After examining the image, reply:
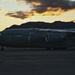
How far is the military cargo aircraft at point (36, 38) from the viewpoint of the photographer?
54562 mm

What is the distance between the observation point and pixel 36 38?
55844 millimetres

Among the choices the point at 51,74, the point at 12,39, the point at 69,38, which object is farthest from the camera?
the point at 69,38

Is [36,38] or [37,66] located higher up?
[36,38]

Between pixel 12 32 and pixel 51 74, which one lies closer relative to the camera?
pixel 51 74

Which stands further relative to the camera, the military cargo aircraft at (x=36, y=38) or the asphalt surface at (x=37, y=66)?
the military cargo aircraft at (x=36, y=38)

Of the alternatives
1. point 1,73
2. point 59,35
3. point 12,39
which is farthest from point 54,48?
point 1,73

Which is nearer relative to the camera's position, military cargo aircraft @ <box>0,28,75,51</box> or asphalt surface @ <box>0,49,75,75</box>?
asphalt surface @ <box>0,49,75,75</box>

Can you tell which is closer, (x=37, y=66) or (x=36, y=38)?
(x=37, y=66)

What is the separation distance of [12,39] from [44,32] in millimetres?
5884

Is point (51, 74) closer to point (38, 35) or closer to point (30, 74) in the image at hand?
point (30, 74)

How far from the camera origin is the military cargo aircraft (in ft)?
179

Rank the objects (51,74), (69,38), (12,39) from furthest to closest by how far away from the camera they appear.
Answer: (69,38), (12,39), (51,74)

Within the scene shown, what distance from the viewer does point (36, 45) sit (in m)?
56.1

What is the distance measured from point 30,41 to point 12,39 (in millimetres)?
2851
